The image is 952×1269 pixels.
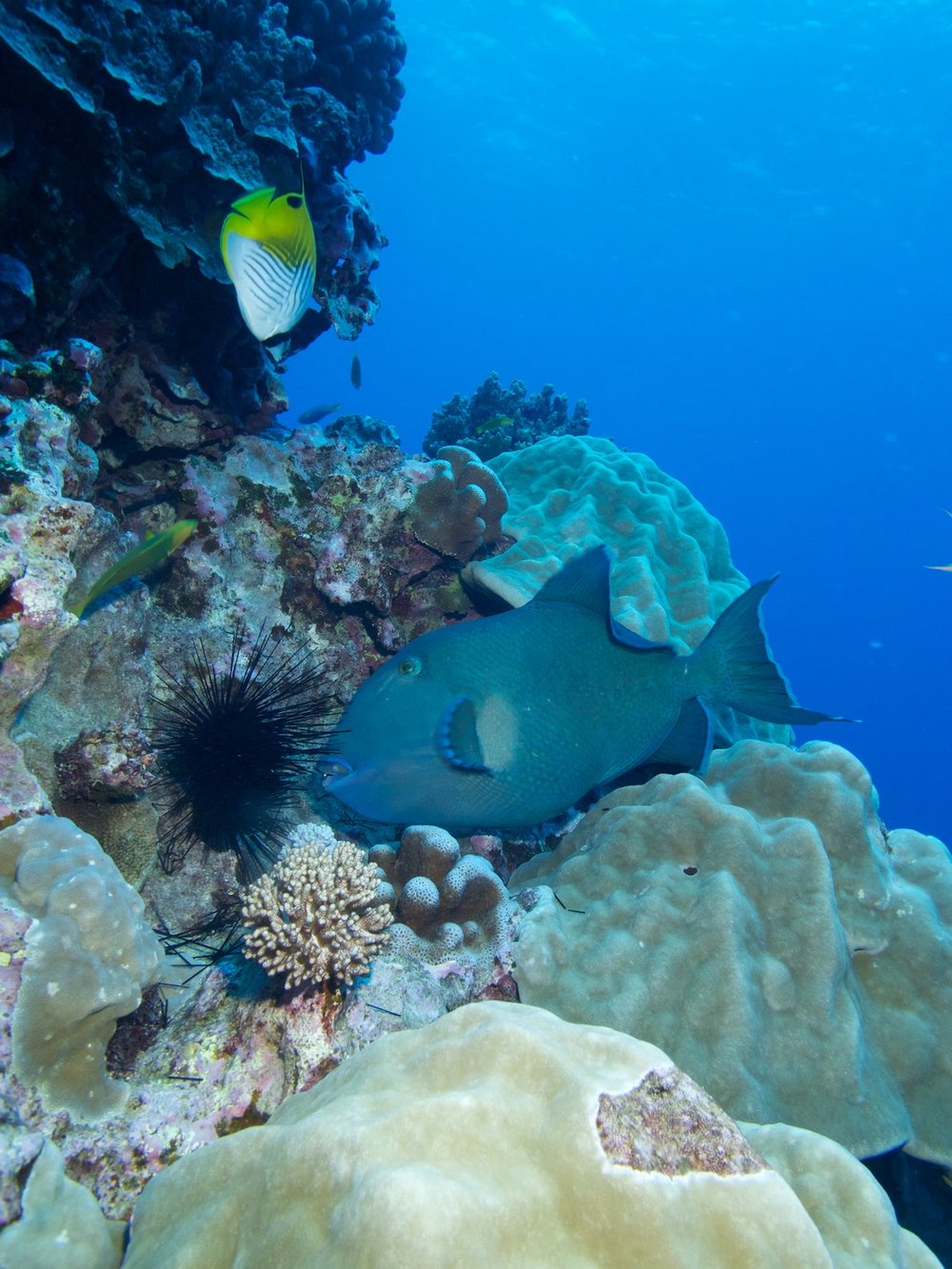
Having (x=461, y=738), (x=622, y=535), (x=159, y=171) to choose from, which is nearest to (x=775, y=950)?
(x=461, y=738)

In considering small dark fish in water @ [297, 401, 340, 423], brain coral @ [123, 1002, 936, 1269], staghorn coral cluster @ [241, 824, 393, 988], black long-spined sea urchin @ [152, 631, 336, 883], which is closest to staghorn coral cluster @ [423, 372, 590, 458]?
small dark fish in water @ [297, 401, 340, 423]

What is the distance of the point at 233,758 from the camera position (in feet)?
10.9

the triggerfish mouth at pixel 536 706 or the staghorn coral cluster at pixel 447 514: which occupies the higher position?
the staghorn coral cluster at pixel 447 514

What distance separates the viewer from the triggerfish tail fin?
353 cm

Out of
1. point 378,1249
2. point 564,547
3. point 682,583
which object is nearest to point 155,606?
point 564,547

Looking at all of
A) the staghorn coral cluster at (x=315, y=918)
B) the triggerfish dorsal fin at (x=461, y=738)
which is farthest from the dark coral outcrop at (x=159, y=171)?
the staghorn coral cluster at (x=315, y=918)

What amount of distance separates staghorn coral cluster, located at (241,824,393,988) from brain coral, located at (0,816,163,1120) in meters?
0.38

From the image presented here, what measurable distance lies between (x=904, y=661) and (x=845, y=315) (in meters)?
45.3

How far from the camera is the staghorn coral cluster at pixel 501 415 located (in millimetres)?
9781

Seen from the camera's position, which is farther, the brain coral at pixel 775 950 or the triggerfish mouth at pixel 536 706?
the triggerfish mouth at pixel 536 706

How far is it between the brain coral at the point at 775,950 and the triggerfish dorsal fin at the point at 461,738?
0.87 meters

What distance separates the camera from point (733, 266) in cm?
8394

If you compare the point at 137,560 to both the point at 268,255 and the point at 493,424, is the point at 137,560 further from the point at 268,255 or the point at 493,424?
the point at 493,424

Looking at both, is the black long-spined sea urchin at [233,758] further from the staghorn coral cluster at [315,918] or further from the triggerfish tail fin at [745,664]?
the triggerfish tail fin at [745,664]
